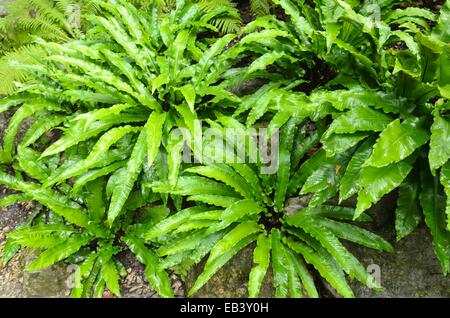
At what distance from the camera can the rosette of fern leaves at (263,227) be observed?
2758 mm

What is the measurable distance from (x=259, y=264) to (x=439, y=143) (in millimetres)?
1493

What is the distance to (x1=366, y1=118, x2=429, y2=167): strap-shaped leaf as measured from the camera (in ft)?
8.12

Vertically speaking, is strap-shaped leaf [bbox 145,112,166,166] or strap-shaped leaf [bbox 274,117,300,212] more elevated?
strap-shaped leaf [bbox 145,112,166,166]

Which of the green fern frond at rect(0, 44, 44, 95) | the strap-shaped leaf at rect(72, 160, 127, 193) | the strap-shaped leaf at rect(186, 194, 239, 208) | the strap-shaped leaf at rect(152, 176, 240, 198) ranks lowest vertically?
the strap-shaped leaf at rect(186, 194, 239, 208)

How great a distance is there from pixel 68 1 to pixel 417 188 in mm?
4374

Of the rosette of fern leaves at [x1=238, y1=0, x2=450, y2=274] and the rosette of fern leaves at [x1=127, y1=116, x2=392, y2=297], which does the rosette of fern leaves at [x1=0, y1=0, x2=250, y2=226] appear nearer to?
the rosette of fern leaves at [x1=127, y1=116, x2=392, y2=297]

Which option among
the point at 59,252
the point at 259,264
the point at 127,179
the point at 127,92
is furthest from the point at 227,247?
the point at 127,92

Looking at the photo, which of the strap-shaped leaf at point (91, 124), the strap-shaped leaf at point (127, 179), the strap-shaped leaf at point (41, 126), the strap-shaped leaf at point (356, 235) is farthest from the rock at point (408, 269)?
the strap-shaped leaf at point (41, 126)

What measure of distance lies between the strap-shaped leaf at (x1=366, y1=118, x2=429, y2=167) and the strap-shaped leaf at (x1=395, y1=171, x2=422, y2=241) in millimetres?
340

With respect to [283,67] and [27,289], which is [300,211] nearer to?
[283,67]

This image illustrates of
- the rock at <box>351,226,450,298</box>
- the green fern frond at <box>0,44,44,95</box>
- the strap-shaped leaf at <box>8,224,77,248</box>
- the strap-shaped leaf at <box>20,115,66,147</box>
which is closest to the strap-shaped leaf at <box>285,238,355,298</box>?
the rock at <box>351,226,450,298</box>

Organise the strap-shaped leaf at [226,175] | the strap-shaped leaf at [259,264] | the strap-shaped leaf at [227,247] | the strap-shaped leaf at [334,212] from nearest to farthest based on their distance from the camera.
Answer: the strap-shaped leaf at [259,264], the strap-shaped leaf at [227,247], the strap-shaped leaf at [334,212], the strap-shaped leaf at [226,175]

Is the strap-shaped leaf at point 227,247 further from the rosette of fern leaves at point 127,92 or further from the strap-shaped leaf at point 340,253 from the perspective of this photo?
the rosette of fern leaves at point 127,92

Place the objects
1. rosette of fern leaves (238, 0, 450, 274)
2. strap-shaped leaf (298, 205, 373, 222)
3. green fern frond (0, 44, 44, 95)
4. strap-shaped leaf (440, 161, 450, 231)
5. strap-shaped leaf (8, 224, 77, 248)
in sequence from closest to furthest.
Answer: strap-shaped leaf (440, 161, 450, 231), rosette of fern leaves (238, 0, 450, 274), strap-shaped leaf (298, 205, 373, 222), strap-shaped leaf (8, 224, 77, 248), green fern frond (0, 44, 44, 95)
